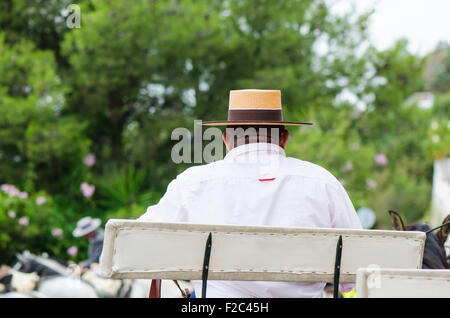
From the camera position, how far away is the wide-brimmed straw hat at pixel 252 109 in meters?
2.58

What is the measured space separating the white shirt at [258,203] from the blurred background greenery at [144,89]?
6.78 m

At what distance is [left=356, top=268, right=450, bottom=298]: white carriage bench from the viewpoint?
1.48m

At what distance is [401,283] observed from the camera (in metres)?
1.49

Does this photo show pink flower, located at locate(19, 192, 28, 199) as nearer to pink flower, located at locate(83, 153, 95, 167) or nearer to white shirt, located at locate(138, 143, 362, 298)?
pink flower, located at locate(83, 153, 95, 167)

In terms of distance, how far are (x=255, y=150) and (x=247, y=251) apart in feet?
1.78

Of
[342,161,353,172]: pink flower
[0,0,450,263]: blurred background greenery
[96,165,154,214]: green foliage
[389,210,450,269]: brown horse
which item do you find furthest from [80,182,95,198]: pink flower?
[389,210,450,269]: brown horse

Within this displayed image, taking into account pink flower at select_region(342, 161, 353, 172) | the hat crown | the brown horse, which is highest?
the hat crown

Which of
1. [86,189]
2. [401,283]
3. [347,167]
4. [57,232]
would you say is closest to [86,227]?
[57,232]

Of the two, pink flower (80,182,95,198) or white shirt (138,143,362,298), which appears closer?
white shirt (138,143,362,298)

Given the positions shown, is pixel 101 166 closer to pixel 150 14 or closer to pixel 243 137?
pixel 150 14

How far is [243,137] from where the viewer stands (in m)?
2.51

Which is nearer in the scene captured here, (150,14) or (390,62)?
(150,14)
